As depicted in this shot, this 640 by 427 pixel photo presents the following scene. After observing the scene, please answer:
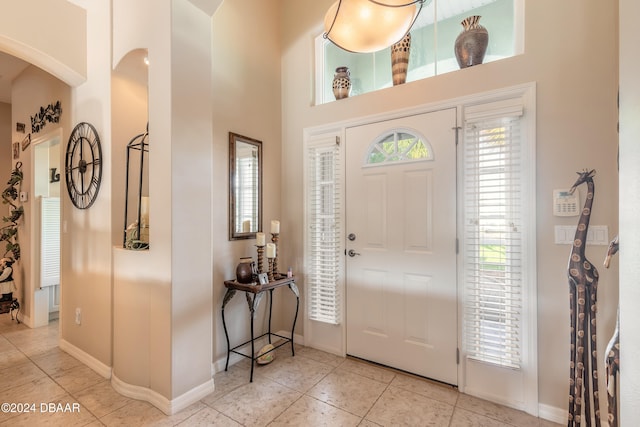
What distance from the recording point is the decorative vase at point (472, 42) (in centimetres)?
207

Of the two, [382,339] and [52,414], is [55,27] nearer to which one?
[52,414]

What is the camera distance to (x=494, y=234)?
6.56 feet

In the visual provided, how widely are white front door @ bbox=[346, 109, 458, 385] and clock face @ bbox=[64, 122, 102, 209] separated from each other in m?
2.10

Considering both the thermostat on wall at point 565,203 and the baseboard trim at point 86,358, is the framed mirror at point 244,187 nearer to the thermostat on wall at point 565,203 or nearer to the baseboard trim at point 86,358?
the baseboard trim at point 86,358

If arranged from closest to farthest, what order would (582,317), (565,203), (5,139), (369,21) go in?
1. (369,21)
2. (582,317)
3. (565,203)
4. (5,139)

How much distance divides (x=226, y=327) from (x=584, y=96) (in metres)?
3.00

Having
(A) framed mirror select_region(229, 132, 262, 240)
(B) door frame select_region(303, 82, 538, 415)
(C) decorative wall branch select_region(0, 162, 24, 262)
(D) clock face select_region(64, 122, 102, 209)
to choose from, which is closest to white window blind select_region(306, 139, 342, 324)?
(B) door frame select_region(303, 82, 538, 415)

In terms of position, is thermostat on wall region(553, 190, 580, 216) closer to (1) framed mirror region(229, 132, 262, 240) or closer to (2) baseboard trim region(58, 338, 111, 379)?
(1) framed mirror region(229, 132, 262, 240)

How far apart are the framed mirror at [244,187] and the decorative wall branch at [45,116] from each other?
6.14ft

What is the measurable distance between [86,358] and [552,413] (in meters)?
3.50

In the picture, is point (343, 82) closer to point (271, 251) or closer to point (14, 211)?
point (271, 251)

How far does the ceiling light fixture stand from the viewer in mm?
1252

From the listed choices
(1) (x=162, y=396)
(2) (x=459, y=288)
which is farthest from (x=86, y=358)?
(2) (x=459, y=288)

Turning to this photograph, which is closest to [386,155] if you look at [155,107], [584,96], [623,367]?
[584,96]
